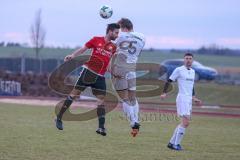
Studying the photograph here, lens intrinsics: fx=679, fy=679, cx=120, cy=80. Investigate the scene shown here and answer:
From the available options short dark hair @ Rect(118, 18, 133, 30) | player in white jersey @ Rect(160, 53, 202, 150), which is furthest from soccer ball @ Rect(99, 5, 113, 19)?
player in white jersey @ Rect(160, 53, 202, 150)

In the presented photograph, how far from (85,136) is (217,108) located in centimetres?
2022

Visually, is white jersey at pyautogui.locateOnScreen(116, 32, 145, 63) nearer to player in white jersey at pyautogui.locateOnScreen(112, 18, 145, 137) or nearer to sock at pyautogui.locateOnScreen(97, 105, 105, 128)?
player in white jersey at pyautogui.locateOnScreen(112, 18, 145, 137)

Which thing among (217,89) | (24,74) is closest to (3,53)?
(24,74)

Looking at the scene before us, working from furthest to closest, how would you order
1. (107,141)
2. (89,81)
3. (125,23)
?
(107,141), (125,23), (89,81)

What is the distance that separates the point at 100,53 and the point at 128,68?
1.03m

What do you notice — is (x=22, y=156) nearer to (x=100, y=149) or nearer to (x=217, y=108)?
(x=100, y=149)

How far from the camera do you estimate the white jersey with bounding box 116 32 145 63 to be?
54.6 ft

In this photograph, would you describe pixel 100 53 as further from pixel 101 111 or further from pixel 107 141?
pixel 107 141

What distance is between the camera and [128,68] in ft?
55.5

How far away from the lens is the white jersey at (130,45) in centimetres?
1664

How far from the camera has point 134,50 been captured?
664 inches

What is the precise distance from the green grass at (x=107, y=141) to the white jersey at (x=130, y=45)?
2.18m

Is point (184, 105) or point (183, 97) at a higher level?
point (183, 97)

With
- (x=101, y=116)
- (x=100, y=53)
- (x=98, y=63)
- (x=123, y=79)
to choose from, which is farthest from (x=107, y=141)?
(x=100, y=53)
